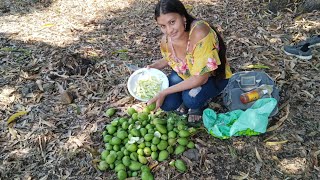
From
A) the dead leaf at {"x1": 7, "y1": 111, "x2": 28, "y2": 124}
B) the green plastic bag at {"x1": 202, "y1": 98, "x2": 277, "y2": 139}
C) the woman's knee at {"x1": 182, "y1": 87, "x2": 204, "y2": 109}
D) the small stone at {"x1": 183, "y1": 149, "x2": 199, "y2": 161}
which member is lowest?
the dead leaf at {"x1": 7, "y1": 111, "x2": 28, "y2": 124}

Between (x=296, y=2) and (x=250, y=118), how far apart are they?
2.94 m

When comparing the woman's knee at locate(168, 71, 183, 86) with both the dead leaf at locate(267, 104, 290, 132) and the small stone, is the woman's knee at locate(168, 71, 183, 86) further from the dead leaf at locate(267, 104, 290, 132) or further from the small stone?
the dead leaf at locate(267, 104, 290, 132)

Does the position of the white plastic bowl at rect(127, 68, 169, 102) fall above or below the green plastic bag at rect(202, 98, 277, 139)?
above

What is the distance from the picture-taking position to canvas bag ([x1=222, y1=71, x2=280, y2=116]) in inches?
137

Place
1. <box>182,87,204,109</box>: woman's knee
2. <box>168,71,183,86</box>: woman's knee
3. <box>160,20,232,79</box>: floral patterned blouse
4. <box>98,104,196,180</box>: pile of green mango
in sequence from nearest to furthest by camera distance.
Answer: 1. <box>160,20,232,79</box>: floral patterned blouse
2. <box>98,104,196,180</box>: pile of green mango
3. <box>182,87,204,109</box>: woman's knee
4. <box>168,71,183,86</box>: woman's knee

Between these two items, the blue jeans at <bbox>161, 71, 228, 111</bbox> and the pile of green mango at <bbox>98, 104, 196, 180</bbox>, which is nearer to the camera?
the pile of green mango at <bbox>98, 104, 196, 180</bbox>

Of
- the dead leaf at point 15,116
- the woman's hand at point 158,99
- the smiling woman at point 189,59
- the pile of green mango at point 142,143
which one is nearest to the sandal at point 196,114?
the smiling woman at point 189,59

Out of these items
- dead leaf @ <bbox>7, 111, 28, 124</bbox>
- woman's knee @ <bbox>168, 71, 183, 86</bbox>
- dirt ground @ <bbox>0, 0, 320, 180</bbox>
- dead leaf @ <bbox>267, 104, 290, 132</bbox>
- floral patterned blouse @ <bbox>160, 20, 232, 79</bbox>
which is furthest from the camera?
dead leaf @ <bbox>7, 111, 28, 124</bbox>

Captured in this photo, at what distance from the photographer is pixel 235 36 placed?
4.77m

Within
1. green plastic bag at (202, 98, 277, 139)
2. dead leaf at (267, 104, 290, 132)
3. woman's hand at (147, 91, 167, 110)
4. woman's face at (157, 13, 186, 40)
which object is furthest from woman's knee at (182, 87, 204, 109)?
dead leaf at (267, 104, 290, 132)

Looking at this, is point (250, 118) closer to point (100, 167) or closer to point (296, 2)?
point (100, 167)

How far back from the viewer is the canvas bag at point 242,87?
3.49 metres

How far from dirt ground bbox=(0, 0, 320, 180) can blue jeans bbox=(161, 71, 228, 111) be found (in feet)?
1.12

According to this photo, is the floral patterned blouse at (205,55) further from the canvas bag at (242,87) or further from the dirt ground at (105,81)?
the dirt ground at (105,81)
